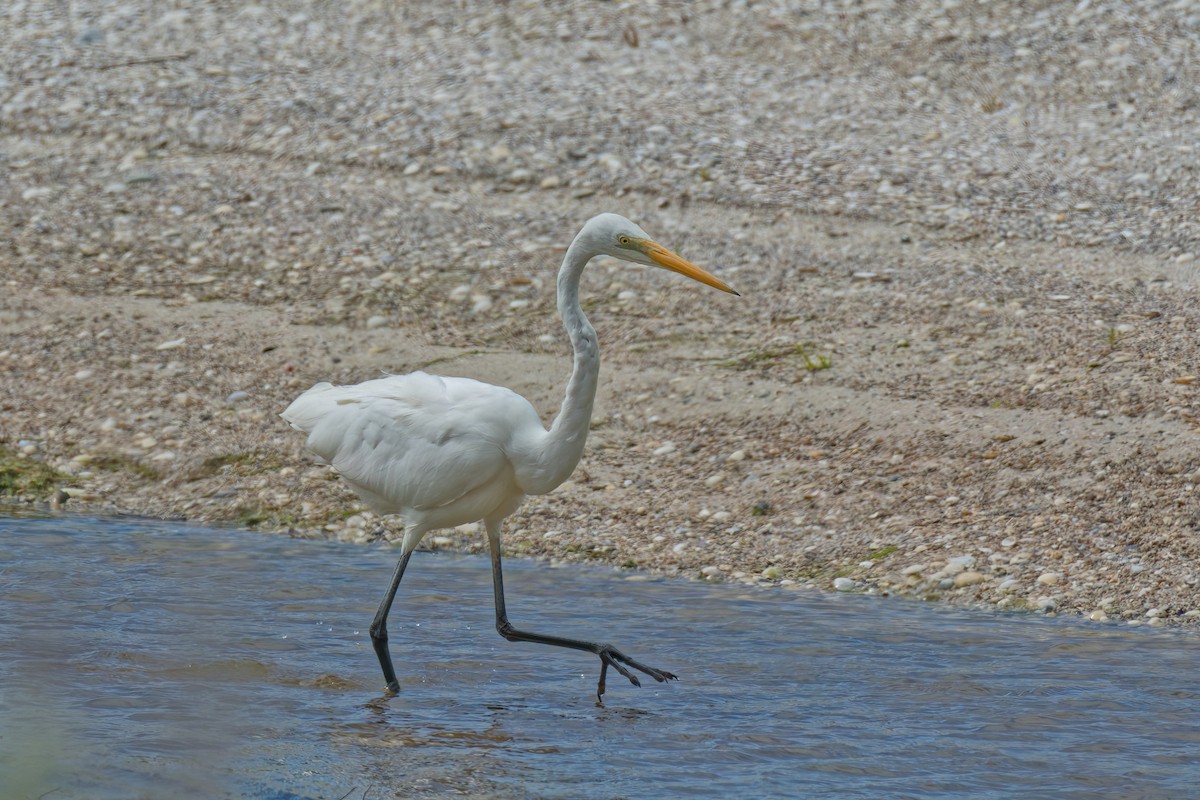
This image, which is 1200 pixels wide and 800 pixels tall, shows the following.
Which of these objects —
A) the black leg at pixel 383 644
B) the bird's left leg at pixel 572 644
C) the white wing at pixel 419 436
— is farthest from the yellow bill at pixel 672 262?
the black leg at pixel 383 644

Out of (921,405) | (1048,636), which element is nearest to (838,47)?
(921,405)

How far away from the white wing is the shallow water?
0.75 m

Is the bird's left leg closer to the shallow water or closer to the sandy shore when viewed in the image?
the shallow water

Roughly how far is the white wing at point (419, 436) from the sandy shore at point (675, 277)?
1681 millimetres

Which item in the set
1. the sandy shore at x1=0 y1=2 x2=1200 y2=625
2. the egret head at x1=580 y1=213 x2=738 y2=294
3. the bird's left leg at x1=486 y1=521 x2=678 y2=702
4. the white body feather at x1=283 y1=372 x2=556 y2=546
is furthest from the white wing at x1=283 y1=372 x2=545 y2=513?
the sandy shore at x1=0 y1=2 x2=1200 y2=625

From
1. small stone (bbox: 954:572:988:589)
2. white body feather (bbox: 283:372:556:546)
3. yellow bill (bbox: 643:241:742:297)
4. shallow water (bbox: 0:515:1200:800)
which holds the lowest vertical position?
shallow water (bbox: 0:515:1200:800)

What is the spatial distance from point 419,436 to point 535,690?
1053 mm

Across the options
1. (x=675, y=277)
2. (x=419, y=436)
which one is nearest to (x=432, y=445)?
(x=419, y=436)

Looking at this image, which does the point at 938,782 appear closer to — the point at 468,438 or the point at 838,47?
the point at 468,438

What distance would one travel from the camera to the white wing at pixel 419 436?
5246mm

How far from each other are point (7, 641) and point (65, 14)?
934 cm

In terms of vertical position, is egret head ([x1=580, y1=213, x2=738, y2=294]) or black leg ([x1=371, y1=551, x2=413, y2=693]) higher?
egret head ([x1=580, y1=213, x2=738, y2=294])

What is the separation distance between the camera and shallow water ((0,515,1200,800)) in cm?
452

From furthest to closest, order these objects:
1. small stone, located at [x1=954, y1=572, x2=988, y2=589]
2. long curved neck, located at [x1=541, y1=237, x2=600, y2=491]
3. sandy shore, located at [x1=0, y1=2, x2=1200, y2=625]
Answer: sandy shore, located at [x1=0, y1=2, x2=1200, y2=625] < small stone, located at [x1=954, y1=572, x2=988, y2=589] < long curved neck, located at [x1=541, y1=237, x2=600, y2=491]
